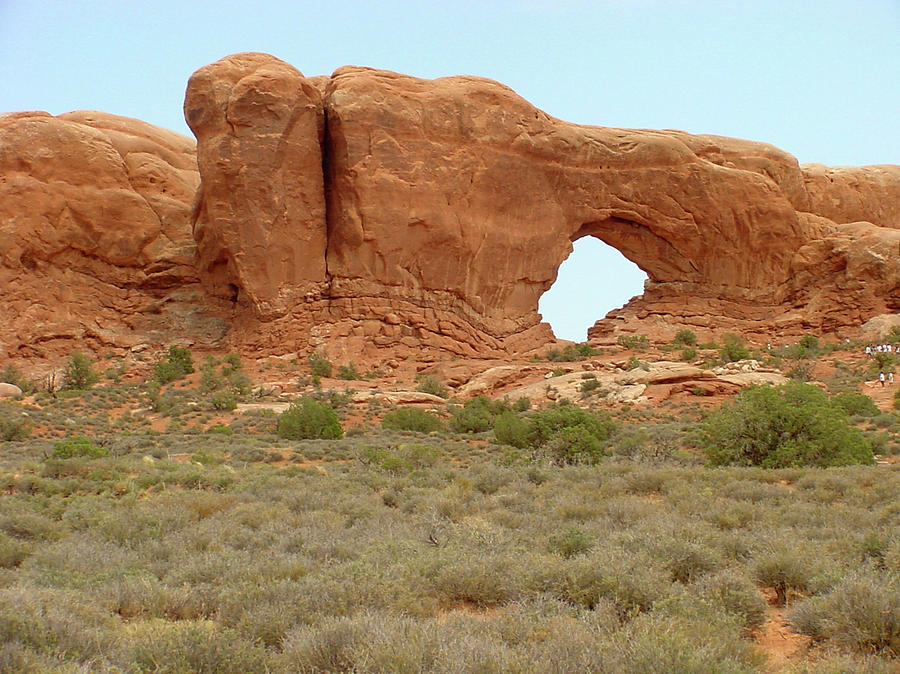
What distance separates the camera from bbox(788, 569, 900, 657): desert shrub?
4281mm

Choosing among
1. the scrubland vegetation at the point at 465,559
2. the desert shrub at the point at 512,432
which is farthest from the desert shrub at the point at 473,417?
the scrubland vegetation at the point at 465,559

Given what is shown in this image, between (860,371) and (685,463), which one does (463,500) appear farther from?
(860,371)

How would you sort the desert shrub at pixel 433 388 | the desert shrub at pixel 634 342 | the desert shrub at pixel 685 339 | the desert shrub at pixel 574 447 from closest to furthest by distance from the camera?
the desert shrub at pixel 574 447, the desert shrub at pixel 433 388, the desert shrub at pixel 634 342, the desert shrub at pixel 685 339

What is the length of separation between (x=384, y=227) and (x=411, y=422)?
8.95 m

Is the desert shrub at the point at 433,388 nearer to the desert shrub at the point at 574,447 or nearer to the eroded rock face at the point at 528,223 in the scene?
the eroded rock face at the point at 528,223

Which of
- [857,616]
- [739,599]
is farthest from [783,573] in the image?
[857,616]

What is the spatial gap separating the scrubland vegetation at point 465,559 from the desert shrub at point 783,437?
0.04 meters

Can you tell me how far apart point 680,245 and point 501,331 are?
8.63 meters

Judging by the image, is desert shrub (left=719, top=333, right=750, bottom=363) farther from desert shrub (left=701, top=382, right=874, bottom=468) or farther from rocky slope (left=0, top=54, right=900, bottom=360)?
Result: desert shrub (left=701, top=382, right=874, bottom=468)

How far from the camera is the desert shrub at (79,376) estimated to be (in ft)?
83.5

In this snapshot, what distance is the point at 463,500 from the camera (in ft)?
31.4

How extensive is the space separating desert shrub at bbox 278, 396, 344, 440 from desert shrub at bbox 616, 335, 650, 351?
13456 millimetres

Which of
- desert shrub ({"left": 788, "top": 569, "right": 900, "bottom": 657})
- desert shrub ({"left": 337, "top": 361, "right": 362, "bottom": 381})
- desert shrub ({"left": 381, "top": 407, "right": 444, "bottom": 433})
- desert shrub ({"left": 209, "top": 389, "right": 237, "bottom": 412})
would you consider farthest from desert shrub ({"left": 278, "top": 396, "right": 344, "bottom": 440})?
desert shrub ({"left": 788, "top": 569, "right": 900, "bottom": 657})

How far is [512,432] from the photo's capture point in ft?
57.4
